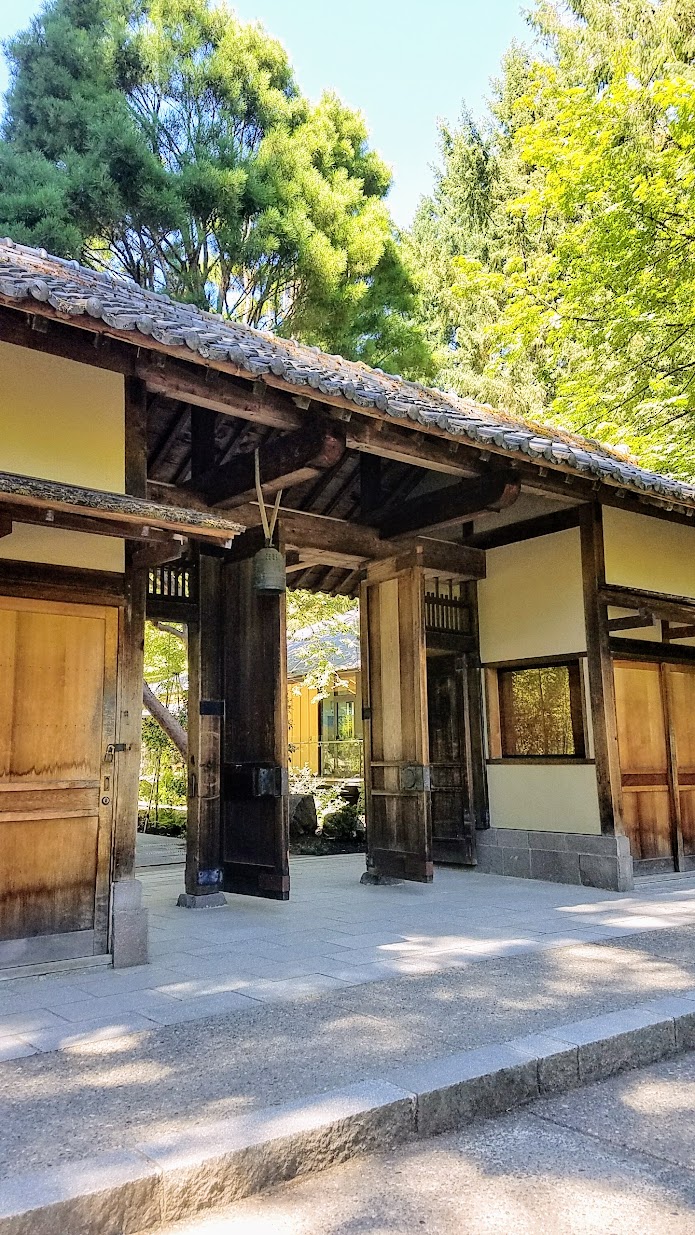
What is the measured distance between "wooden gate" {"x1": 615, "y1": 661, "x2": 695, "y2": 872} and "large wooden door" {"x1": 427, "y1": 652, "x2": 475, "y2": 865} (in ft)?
5.84

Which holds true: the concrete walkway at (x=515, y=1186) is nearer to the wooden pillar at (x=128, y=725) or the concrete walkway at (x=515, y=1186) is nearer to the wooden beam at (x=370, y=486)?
the wooden pillar at (x=128, y=725)

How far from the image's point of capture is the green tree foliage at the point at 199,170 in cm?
1383

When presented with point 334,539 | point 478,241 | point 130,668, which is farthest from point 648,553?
point 478,241

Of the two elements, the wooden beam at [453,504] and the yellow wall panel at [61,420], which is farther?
the wooden beam at [453,504]

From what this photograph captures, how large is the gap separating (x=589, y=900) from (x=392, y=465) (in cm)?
490

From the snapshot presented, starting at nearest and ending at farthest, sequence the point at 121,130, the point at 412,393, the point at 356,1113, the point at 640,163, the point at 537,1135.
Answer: the point at 356,1113 < the point at 537,1135 < the point at 412,393 < the point at 640,163 < the point at 121,130

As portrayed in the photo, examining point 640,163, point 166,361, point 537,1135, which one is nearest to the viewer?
point 537,1135

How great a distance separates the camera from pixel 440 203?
25375 millimetres

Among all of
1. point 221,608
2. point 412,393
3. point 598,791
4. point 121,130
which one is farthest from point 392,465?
point 121,130

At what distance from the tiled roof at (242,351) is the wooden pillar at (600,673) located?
828mm

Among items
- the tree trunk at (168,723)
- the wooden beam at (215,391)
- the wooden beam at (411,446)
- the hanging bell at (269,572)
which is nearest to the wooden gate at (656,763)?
the wooden beam at (411,446)

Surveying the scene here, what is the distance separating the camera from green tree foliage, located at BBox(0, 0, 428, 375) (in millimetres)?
13828

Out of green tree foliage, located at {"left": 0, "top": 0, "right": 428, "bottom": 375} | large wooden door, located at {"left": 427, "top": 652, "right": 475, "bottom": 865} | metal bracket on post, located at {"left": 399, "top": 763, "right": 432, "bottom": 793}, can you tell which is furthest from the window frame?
green tree foliage, located at {"left": 0, "top": 0, "right": 428, "bottom": 375}

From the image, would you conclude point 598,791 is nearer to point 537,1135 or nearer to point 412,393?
point 412,393
